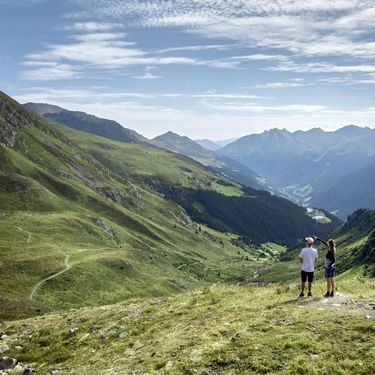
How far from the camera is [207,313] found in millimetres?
21703

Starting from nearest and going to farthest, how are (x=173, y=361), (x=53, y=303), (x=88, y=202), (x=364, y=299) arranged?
A: (x=173, y=361), (x=364, y=299), (x=53, y=303), (x=88, y=202)

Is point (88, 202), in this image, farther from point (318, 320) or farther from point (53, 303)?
point (318, 320)

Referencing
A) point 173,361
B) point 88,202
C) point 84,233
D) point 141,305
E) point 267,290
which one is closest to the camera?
point 173,361

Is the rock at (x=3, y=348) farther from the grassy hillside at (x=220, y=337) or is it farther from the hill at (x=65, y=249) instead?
the hill at (x=65, y=249)

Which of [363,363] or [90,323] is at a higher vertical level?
[363,363]

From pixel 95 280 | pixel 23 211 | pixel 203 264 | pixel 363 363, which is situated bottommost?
pixel 203 264

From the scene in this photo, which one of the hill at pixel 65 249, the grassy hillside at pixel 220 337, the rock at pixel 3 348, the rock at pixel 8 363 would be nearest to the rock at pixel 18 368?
the rock at pixel 8 363

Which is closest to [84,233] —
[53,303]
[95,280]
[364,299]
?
[95,280]

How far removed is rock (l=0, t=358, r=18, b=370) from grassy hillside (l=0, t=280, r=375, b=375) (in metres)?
0.67

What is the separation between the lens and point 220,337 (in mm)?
16672

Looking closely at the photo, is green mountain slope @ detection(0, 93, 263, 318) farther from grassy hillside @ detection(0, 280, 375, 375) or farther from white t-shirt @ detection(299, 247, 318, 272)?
white t-shirt @ detection(299, 247, 318, 272)

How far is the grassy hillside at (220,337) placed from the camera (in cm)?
1343

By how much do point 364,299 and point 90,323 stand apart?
2253cm

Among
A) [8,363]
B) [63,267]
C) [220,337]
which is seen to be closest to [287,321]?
[220,337]
